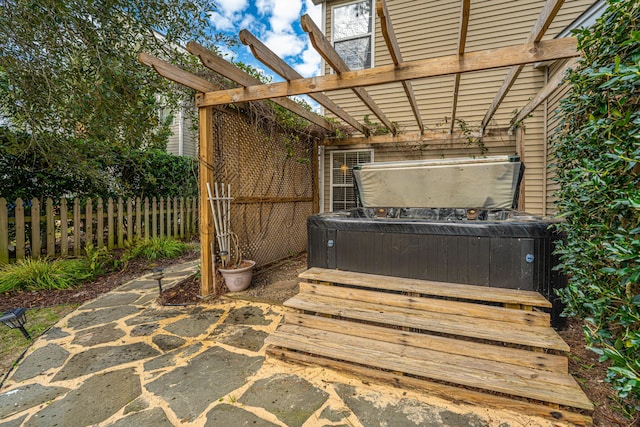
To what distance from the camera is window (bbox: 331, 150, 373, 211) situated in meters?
6.43

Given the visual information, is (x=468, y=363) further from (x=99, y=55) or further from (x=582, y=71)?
(x=99, y=55)

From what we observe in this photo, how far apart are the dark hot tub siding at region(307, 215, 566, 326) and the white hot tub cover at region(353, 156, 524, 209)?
1.13 metres

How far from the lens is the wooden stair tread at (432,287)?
213 cm

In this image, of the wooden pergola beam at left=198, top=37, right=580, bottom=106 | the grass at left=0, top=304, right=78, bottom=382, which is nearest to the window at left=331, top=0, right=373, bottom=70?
the wooden pergola beam at left=198, top=37, right=580, bottom=106

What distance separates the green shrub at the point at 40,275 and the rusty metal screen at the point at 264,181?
2.33m

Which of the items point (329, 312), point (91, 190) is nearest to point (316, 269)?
point (329, 312)

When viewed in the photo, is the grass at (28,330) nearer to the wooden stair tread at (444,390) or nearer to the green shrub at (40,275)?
the green shrub at (40,275)

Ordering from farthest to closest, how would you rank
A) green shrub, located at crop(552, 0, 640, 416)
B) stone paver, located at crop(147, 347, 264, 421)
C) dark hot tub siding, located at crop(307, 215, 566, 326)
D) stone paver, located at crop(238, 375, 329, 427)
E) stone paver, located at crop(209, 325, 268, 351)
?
stone paver, located at crop(209, 325, 268, 351), dark hot tub siding, located at crop(307, 215, 566, 326), stone paver, located at crop(147, 347, 264, 421), stone paver, located at crop(238, 375, 329, 427), green shrub, located at crop(552, 0, 640, 416)

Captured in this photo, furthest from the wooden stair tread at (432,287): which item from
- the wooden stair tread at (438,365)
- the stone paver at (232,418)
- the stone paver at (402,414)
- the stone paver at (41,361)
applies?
the stone paver at (41,361)

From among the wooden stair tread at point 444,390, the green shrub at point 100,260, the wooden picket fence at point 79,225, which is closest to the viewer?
the wooden stair tread at point 444,390

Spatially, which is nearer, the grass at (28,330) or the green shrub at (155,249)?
the grass at (28,330)

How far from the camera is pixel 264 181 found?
16.0 feet

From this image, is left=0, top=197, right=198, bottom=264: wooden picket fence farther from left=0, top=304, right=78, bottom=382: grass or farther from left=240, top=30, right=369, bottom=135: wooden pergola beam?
left=240, top=30, right=369, bottom=135: wooden pergola beam

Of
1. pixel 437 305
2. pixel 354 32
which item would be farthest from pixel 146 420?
pixel 354 32
